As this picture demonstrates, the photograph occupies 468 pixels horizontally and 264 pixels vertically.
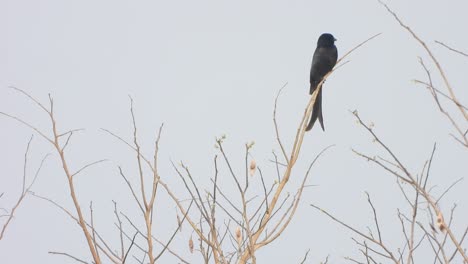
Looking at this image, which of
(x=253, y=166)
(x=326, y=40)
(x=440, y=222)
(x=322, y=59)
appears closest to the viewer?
(x=440, y=222)

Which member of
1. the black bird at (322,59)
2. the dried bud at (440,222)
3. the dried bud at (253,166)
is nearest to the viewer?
the dried bud at (440,222)

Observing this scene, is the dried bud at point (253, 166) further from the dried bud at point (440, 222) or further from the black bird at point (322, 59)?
the black bird at point (322, 59)

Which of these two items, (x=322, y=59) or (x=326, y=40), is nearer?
(x=322, y=59)

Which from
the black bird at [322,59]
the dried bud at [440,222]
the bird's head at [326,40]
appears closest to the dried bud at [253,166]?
the dried bud at [440,222]

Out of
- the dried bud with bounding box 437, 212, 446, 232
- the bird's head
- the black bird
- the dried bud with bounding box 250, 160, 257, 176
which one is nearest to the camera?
the dried bud with bounding box 437, 212, 446, 232

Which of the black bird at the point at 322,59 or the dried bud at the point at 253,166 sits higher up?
the black bird at the point at 322,59

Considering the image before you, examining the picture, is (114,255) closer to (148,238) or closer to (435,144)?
(148,238)

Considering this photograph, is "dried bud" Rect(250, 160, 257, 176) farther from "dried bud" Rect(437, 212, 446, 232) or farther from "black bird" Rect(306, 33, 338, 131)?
"black bird" Rect(306, 33, 338, 131)

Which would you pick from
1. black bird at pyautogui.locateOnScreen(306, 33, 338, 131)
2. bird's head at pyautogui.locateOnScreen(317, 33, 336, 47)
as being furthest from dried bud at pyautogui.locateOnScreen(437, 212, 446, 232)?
bird's head at pyautogui.locateOnScreen(317, 33, 336, 47)

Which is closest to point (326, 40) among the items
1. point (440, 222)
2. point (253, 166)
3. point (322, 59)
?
point (322, 59)

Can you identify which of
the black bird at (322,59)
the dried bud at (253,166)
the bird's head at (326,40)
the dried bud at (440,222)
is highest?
the bird's head at (326,40)

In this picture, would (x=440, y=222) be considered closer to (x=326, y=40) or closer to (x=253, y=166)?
(x=253, y=166)

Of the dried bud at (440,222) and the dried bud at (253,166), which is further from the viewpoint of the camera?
the dried bud at (253,166)

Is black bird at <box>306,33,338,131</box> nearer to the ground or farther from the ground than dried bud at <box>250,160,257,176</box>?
farther from the ground
